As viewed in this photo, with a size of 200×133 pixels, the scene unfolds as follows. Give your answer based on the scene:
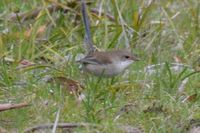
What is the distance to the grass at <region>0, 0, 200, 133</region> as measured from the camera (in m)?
4.79

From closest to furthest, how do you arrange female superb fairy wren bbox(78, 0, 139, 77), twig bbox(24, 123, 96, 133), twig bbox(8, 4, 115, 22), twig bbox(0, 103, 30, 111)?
twig bbox(24, 123, 96, 133), twig bbox(0, 103, 30, 111), female superb fairy wren bbox(78, 0, 139, 77), twig bbox(8, 4, 115, 22)

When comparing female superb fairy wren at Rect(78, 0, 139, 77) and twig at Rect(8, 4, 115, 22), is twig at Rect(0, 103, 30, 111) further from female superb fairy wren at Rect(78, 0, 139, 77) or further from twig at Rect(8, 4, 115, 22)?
twig at Rect(8, 4, 115, 22)

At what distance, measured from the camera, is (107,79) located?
558 cm

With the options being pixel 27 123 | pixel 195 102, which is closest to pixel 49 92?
pixel 27 123

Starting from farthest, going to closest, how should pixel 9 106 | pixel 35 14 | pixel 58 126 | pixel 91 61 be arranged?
pixel 35 14 < pixel 91 61 < pixel 9 106 < pixel 58 126

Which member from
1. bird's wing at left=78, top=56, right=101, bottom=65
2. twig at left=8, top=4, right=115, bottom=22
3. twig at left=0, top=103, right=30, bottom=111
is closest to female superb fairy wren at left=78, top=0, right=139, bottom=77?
bird's wing at left=78, top=56, right=101, bottom=65

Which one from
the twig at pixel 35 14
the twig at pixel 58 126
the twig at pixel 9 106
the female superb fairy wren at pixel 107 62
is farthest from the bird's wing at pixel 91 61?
the twig at pixel 35 14

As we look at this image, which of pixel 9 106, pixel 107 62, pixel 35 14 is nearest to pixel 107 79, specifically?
pixel 107 62

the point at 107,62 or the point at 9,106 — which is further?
the point at 107,62

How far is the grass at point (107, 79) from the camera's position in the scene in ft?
15.7

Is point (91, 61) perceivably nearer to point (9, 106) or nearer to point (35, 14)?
point (9, 106)

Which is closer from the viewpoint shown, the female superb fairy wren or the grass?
the grass

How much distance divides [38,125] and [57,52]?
67.9 inches

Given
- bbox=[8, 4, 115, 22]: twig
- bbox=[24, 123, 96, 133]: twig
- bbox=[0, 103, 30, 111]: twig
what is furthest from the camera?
bbox=[8, 4, 115, 22]: twig
